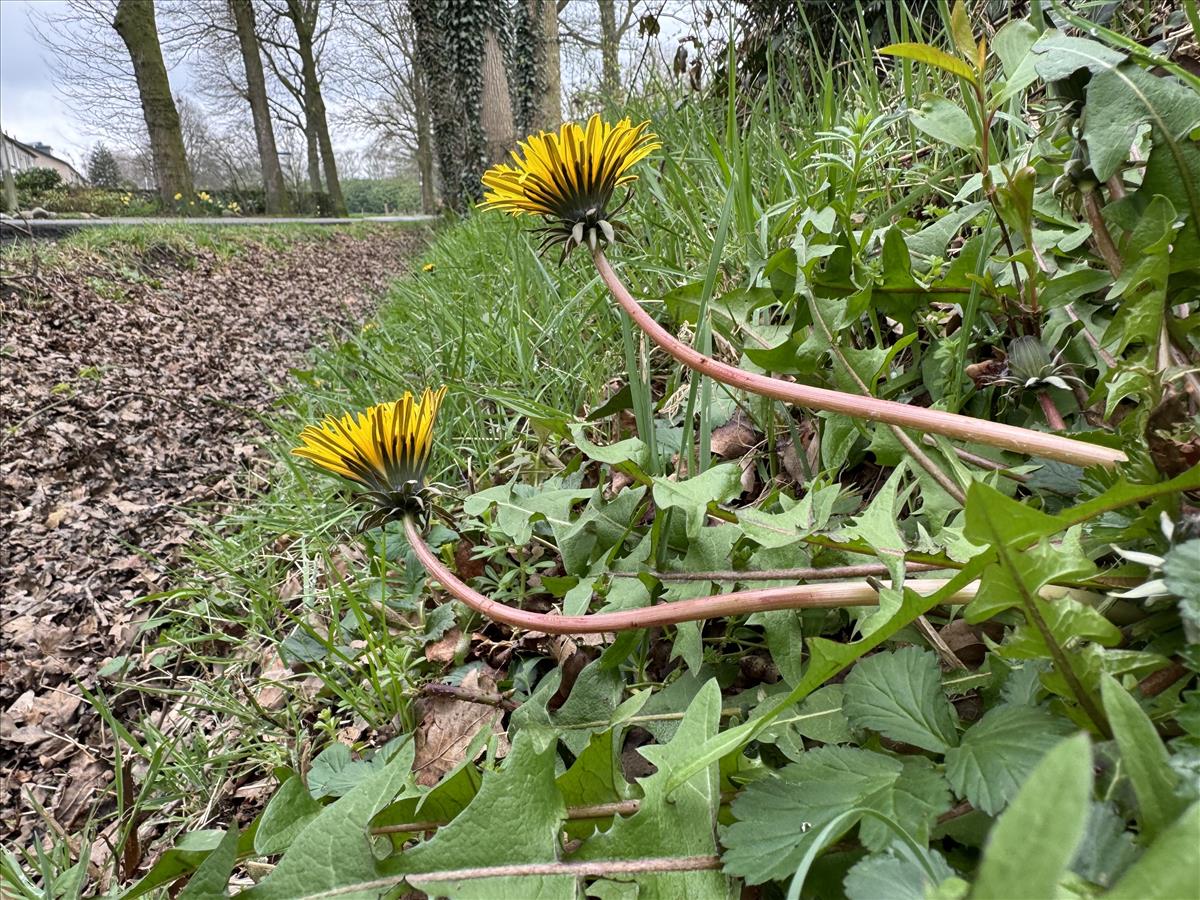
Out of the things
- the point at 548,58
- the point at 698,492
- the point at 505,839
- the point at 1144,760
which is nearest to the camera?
the point at 1144,760

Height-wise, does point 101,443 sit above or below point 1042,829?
below

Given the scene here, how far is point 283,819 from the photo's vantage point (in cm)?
73

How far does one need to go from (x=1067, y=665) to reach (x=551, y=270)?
2229 millimetres

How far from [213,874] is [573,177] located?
39.1 inches

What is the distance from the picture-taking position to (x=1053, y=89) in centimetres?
78

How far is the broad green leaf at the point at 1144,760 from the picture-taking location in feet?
1.24

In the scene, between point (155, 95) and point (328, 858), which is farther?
point (155, 95)

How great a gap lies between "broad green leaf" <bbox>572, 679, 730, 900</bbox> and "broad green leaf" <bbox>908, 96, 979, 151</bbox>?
792 millimetres

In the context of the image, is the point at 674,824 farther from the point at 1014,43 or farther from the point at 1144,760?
the point at 1014,43

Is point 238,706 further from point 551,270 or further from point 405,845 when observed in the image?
point 551,270

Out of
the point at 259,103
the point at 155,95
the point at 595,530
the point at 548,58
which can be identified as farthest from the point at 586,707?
the point at 259,103

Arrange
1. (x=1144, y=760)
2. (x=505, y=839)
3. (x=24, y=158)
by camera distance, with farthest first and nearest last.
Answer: (x=24, y=158), (x=505, y=839), (x=1144, y=760)

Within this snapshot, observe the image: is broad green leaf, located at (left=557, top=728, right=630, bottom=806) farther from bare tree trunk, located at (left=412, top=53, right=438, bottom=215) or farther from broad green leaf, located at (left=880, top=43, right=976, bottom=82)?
bare tree trunk, located at (left=412, top=53, right=438, bottom=215)

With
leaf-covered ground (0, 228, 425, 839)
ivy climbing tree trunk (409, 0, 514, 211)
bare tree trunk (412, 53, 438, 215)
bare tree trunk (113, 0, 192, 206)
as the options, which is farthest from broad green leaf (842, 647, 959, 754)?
bare tree trunk (412, 53, 438, 215)
